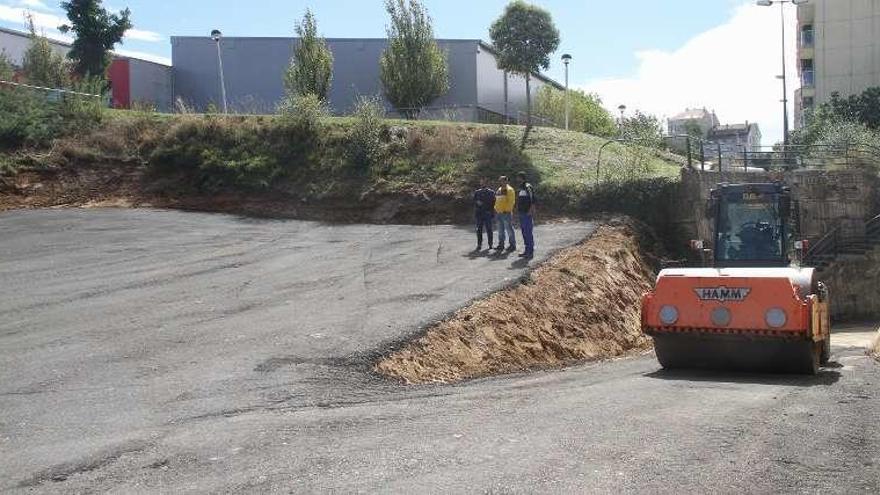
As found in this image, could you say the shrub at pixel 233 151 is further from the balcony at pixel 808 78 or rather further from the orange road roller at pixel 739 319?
the balcony at pixel 808 78

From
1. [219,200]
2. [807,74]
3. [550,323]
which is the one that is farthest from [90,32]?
[807,74]

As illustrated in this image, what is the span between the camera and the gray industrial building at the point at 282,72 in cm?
4903

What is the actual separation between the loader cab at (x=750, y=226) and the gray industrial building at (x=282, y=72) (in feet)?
112

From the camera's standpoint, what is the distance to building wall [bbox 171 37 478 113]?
4912 centimetres

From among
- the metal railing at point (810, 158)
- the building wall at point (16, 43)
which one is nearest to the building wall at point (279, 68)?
the building wall at point (16, 43)

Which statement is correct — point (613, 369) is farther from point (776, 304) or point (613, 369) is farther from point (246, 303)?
point (246, 303)

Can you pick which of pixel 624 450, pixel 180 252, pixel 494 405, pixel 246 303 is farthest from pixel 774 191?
pixel 180 252

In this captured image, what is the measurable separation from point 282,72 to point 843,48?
4109 cm

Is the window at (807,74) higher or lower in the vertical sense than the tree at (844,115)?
higher

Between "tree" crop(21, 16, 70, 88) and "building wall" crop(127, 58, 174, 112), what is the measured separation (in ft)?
29.9

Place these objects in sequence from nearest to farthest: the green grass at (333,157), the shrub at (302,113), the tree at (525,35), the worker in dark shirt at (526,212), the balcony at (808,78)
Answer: the worker in dark shirt at (526,212) < the green grass at (333,157) < the shrub at (302,113) < the tree at (525,35) < the balcony at (808,78)

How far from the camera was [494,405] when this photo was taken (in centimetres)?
900

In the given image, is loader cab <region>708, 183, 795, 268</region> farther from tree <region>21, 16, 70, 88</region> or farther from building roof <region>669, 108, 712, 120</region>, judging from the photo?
building roof <region>669, 108, 712, 120</region>

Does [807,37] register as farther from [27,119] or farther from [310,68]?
[27,119]
